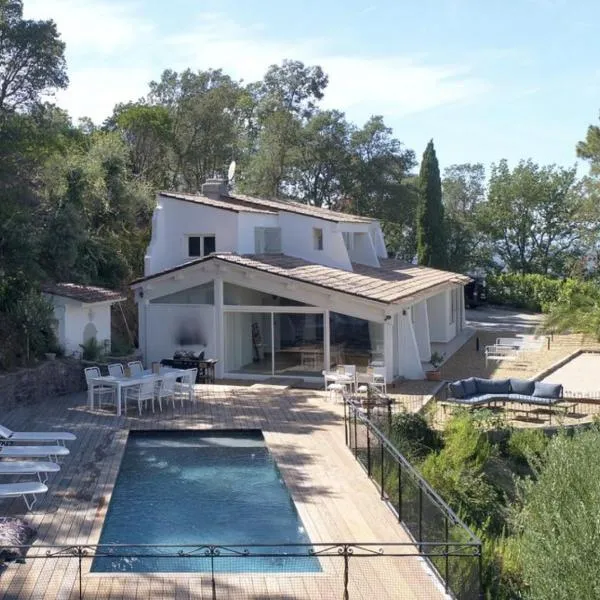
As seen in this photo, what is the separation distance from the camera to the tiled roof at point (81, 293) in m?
22.9

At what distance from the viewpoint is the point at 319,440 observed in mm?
17109

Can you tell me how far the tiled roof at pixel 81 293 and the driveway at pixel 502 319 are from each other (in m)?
18.6

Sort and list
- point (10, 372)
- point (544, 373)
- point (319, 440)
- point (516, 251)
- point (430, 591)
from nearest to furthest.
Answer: point (430, 591), point (319, 440), point (10, 372), point (544, 373), point (516, 251)

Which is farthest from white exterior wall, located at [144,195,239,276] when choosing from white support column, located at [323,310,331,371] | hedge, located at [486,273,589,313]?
hedge, located at [486,273,589,313]

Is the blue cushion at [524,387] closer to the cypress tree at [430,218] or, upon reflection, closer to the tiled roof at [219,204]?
the tiled roof at [219,204]

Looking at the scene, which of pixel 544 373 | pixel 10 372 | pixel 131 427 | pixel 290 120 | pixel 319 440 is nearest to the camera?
pixel 319 440

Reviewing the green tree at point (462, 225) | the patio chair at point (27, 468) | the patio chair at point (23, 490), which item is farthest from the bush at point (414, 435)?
the green tree at point (462, 225)

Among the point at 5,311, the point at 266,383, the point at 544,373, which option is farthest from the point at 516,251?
the point at 5,311

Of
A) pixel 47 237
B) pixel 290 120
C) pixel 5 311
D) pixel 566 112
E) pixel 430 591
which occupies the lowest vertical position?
pixel 430 591

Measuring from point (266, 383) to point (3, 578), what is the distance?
14.2m

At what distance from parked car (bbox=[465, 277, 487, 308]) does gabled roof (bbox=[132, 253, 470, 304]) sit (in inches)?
672

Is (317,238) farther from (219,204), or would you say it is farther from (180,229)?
(180,229)

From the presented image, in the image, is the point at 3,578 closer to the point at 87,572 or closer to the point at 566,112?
the point at 87,572

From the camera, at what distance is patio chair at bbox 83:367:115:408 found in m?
20.4
